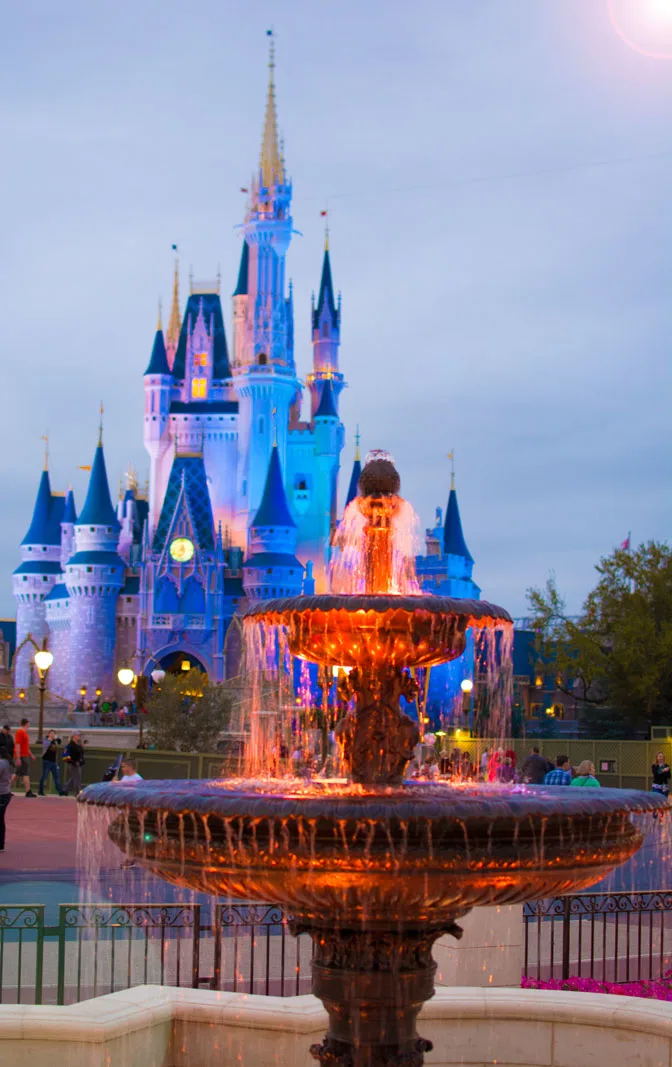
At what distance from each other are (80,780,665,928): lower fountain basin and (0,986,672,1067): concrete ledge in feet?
5.39

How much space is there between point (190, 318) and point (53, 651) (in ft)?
75.2

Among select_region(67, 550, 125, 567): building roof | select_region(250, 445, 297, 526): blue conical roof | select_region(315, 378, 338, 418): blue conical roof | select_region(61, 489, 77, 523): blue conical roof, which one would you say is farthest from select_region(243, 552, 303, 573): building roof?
select_region(61, 489, 77, 523): blue conical roof

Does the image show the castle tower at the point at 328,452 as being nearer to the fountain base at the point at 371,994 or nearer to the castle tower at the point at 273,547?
the castle tower at the point at 273,547

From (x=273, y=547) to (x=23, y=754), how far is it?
5141 cm

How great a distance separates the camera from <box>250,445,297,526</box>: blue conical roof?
259ft

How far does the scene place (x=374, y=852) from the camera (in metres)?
5.73

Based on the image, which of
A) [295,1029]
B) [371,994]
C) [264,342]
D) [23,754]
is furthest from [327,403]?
[371,994]

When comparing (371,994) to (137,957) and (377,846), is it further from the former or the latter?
(137,957)

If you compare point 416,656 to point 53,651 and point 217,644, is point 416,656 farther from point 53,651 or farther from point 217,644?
point 53,651

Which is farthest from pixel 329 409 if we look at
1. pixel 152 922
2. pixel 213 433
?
pixel 152 922

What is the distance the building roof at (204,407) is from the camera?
85500mm

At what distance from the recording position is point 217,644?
76.8 metres

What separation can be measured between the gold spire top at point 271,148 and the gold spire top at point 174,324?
12.8 metres

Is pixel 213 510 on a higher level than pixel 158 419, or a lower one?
lower
